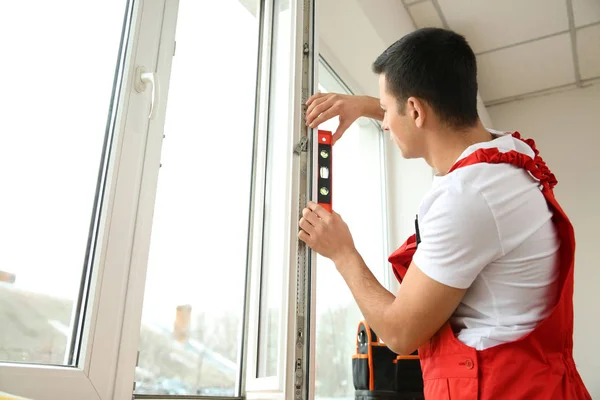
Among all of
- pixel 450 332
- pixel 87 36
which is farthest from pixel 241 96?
pixel 450 332

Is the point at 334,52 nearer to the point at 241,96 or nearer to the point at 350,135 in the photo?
the point at 350,135

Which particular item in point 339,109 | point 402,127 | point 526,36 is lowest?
point 402,127

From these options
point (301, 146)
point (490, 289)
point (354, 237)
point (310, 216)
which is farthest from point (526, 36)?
point (490, 289)

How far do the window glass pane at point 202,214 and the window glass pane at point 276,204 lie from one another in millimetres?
107

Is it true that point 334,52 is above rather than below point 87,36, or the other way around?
above

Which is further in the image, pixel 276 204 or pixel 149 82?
pixel 276 204

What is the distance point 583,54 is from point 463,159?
8.49ft

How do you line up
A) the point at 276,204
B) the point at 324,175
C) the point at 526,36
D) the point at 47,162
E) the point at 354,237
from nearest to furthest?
the point at 47,162 → the point at 324,175 → the point at 276,204 → the point at 354,237 → the point at 526,36

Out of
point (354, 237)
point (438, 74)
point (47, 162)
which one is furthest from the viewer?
point (354, 237)

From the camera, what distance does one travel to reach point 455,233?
856 mm

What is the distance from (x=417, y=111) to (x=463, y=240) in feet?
1.16

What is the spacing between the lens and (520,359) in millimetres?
843

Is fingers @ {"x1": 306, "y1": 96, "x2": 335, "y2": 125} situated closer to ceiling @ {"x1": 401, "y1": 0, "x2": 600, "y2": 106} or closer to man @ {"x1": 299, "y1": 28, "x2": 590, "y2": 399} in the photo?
man @ {"x1": 299, "y1": 28, "x2": 590, "y2": 399}

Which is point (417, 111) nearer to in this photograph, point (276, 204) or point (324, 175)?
point (324, 175)
